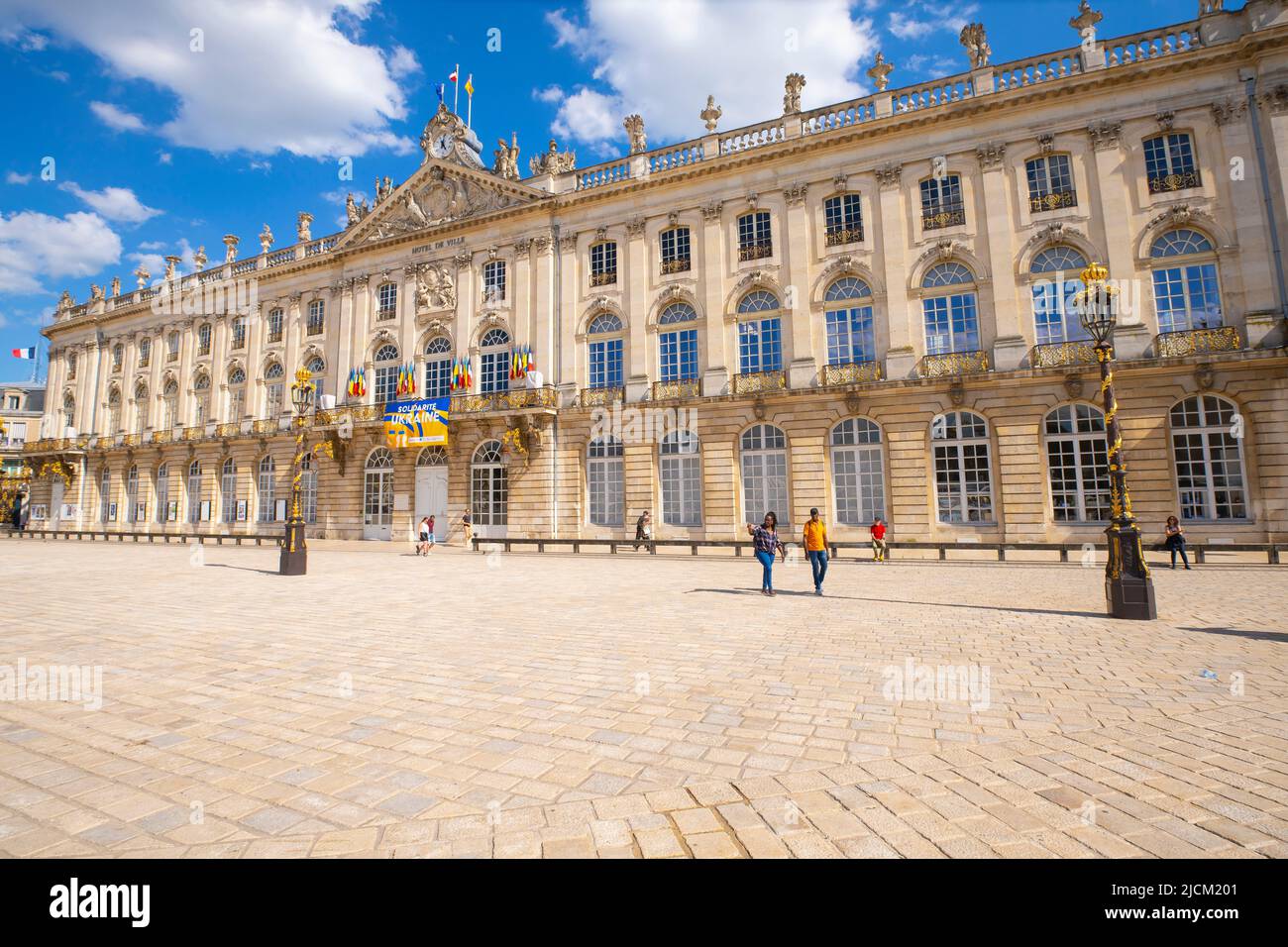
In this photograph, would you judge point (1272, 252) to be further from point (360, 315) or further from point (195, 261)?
point (195, 261)

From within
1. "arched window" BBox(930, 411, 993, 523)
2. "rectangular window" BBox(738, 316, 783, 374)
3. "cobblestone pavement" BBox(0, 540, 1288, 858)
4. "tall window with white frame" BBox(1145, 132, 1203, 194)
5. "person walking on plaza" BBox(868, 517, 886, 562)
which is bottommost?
"cobblestone pavement" BBox(0, 540, 1288, 858)

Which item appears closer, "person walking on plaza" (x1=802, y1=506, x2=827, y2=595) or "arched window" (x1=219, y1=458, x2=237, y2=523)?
"person walking on plaza" (x1=802, y1=506, x2=827, y2=595)

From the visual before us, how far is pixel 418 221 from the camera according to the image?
3136cm

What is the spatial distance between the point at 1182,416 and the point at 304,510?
37574 mm

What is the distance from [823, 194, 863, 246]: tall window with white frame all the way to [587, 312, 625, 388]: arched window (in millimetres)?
9269

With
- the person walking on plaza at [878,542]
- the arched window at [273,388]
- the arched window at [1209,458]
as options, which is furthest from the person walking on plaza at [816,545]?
the arched window at [273,388]

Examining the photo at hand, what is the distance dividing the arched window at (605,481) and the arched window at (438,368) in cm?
899

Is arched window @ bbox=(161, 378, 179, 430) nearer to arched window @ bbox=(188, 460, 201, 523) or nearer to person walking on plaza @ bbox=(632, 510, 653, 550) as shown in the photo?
arched window @ bbox=(188, 460, 201, 523)

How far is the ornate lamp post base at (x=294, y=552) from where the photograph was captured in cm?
1491

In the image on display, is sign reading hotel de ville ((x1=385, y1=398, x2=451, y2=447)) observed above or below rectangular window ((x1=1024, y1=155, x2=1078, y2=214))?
below

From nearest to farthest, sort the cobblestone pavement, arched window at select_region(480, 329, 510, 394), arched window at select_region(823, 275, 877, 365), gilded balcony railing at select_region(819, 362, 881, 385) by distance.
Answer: the cobblestone pavement → gilded balcony railing at select_region(819, 362, 881, 385) → arched window at select_region(823, 275, 877, 365) → arched window at select_region(480, 329, 510, 394)

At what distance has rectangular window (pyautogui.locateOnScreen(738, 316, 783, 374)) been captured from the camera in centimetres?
2405

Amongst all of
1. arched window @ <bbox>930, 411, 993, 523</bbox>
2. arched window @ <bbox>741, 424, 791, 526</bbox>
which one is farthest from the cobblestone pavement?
arched window @ <bbox>741, 424, 791, 526</bbox>
